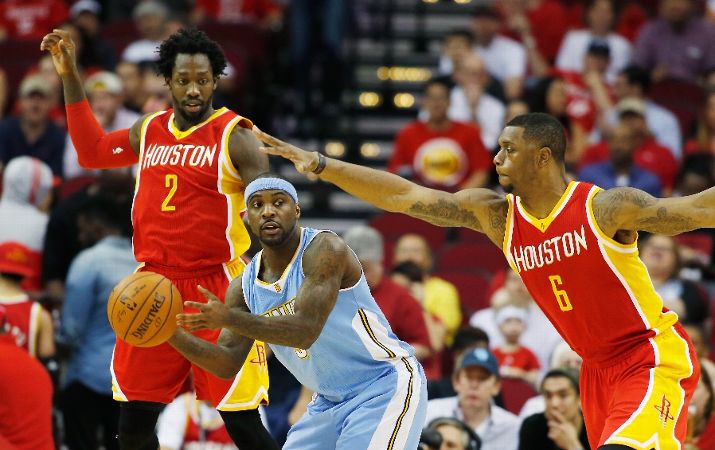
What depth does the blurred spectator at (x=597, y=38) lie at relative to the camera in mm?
13875

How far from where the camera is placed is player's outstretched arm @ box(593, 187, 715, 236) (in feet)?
19.0

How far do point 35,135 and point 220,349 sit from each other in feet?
21.6

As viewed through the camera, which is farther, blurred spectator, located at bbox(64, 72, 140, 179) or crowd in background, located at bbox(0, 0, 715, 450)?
blurred spectator, located at bbox(64, 72, 140, 179)

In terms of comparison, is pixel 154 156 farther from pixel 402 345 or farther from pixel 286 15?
pixel 286 15

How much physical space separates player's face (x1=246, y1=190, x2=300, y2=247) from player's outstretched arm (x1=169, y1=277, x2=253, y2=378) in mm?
381

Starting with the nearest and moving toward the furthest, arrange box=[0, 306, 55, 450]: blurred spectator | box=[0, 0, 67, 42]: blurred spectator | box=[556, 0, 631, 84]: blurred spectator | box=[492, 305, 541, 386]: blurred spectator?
1. box=[0, 306, 55, 450]: blurred spectator
2. box=[492, 305, 541, 386]: blurred spectator
3. box=[556, 0, 631, 84]: blurred spectator
4. box=[0, 0, 67, 42]: blurred spectator

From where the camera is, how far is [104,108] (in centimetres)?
1201

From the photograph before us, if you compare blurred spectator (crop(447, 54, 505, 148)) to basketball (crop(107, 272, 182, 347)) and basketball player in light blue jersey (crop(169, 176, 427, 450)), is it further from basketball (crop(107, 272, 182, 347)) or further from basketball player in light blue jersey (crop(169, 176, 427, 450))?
basketball (crop(107, 272, 182, 347))

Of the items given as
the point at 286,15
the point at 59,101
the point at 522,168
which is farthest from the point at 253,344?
the point at 286,15

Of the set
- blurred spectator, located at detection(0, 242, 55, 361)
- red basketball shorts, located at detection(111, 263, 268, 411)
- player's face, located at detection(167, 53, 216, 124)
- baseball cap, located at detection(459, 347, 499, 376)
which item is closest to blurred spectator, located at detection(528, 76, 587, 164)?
baseball cap, located at detection(459, 347, 499, 376)

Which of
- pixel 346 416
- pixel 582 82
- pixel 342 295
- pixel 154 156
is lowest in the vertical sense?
pixel 346 416

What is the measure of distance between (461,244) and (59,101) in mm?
4625

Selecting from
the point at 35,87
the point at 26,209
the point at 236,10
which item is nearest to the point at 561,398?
the point at 26,209

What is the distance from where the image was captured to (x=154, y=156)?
6.73m
